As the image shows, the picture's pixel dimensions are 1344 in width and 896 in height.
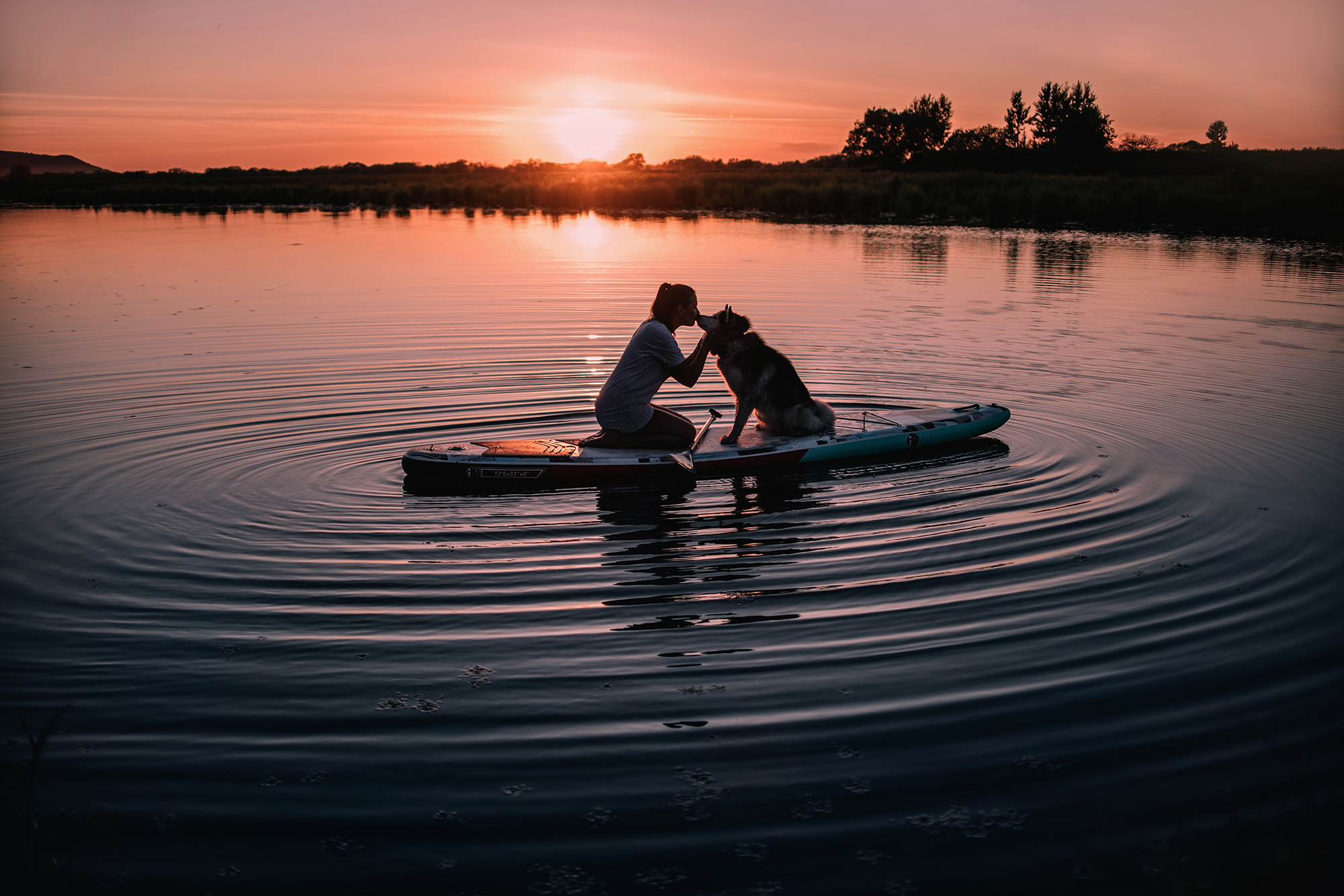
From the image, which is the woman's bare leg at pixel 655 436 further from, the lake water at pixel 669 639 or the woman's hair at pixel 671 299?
the woman's hair at pixel 671 299

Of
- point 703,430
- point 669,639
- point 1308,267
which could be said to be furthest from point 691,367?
point 1308,267

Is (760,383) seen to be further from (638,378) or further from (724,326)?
(638,378)

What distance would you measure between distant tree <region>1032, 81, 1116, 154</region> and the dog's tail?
82500 mm

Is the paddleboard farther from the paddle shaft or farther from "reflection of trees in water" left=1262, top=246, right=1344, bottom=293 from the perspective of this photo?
"reflection of trees in water" left=1262, top=246, right=1344, bottom=293

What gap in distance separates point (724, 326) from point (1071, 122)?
8747 centimetres

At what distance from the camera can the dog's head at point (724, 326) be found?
9617mm

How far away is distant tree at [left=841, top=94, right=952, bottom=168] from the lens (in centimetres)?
9806

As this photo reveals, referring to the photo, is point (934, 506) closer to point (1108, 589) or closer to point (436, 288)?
point (1108, 589)

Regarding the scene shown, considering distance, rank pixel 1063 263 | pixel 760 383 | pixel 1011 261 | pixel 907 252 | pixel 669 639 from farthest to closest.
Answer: pixel 907 252 < pixel 1011 261 < pixel 1063 263 < pixel 760 383 < pixel 669 639

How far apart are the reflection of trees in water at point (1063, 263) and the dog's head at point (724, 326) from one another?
48.9 ft

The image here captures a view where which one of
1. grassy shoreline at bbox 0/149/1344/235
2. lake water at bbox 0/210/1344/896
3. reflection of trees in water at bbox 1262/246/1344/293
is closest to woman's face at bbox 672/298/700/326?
lake water at bbox 0/210/1344/896

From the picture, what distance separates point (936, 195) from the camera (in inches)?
1873

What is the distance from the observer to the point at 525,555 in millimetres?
7359

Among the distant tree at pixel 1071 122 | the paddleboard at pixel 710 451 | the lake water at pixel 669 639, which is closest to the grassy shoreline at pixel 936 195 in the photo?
the distant tree at pixel 1071 122
